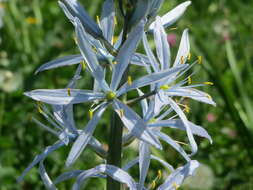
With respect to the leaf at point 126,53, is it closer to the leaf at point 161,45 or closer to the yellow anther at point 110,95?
the yellow anther at point 110,95

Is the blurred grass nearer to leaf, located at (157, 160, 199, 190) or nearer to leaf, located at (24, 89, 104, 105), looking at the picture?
leaf, located at (157, 160, 199, 190)

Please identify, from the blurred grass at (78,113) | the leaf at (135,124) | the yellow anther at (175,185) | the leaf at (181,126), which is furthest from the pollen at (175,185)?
the blurred grass at (78,113)

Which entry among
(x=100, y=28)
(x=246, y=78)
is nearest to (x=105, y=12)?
(x=100, y=28)

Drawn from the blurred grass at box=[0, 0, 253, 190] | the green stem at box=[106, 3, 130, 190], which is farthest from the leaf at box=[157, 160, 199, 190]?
the blurred grass at box=[0, 0, 253, 190]

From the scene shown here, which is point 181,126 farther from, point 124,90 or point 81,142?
point 81,142

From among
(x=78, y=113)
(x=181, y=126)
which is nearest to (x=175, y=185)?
(x=181, y=126)

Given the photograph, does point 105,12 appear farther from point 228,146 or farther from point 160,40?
point 228,146
